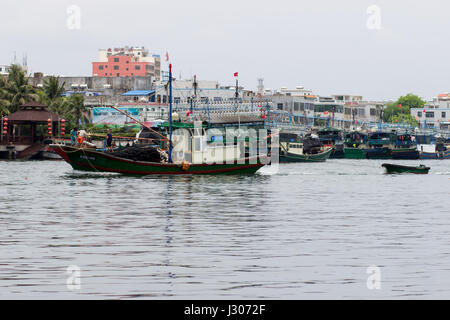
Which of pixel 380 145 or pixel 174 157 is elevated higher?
pixel 174 157

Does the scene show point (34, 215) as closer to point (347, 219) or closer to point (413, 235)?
point (347, 219)

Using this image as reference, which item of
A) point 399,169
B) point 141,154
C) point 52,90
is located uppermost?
point 52,90

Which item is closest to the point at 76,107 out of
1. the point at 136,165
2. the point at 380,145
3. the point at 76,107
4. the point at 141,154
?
the point at 76,107

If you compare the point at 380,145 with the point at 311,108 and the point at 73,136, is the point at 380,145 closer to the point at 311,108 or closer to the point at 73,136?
the point at 311,108

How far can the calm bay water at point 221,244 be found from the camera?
57.7 feet

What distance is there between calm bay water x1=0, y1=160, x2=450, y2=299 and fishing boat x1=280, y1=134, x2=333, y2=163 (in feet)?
190

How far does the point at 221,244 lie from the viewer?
24.2 meters

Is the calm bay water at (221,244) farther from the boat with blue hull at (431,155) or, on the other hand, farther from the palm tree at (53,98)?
the boat with blue hull at (431,155)

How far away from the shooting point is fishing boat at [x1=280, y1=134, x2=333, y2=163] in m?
105

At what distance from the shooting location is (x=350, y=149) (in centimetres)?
13275

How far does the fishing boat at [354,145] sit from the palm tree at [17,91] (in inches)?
1981

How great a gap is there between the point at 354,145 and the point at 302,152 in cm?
2526

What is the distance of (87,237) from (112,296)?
9.30 meters

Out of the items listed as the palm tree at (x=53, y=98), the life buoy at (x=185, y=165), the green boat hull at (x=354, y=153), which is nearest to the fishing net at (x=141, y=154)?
the life buoy at (x=185, y=165)
